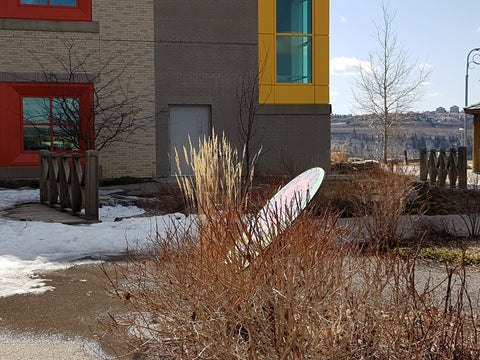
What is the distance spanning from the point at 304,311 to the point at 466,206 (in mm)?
6220

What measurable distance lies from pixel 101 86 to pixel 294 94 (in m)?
6.02

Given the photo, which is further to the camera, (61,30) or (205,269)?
(61,30)

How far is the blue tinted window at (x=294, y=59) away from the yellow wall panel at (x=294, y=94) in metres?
0.24

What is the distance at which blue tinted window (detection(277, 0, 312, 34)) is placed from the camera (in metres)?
19.6

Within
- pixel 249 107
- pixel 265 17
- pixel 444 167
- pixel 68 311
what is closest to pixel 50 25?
pixel 249 107

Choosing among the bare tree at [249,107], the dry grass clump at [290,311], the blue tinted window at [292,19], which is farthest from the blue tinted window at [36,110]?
the dry grass clump at [290,311]

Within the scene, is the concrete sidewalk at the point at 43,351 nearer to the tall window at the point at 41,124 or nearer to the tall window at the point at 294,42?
the tall window at the point at 41,124

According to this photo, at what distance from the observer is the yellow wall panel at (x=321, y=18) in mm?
19578

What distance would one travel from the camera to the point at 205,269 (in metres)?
3.84

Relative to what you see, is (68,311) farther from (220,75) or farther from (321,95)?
(321,95)

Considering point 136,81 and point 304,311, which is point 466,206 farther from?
point 136,81

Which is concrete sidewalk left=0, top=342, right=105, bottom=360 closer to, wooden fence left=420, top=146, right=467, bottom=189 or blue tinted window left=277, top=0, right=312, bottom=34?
wooden fence left=420, top=146, right=467, bottom=189

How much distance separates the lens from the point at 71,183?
435 inches

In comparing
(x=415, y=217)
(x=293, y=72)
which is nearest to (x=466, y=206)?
(x=415, y=217)
